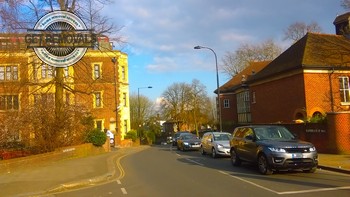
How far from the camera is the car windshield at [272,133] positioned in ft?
49.3

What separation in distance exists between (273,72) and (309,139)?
13426mm

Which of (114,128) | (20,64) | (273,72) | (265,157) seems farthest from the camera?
(114,128)

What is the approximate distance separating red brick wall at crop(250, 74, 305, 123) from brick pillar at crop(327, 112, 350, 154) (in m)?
10.8

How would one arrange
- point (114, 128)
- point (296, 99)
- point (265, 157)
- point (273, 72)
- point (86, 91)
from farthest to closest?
1. point (114, 128)
2. point (273, 72)
3. point (296, 99)
4. point (86, 91)
5. point (265, 157)

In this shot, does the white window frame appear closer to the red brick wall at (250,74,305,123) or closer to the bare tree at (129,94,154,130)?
the red brick wall at (250,74,305,123)

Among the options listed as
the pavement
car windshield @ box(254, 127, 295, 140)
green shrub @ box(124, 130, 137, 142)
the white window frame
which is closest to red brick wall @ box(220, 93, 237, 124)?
green shrub @ box(124, 130, 137, 142)

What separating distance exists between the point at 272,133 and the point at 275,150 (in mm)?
1912

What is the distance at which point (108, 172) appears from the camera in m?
15.9

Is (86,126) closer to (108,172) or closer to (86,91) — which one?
(86,91)

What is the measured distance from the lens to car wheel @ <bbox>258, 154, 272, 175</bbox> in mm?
13852

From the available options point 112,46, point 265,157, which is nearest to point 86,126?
point 112,46

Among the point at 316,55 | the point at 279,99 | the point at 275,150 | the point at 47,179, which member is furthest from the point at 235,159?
the point at 279,99

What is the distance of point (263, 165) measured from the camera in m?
14.1

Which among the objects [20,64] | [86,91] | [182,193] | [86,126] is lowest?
[182,193]
